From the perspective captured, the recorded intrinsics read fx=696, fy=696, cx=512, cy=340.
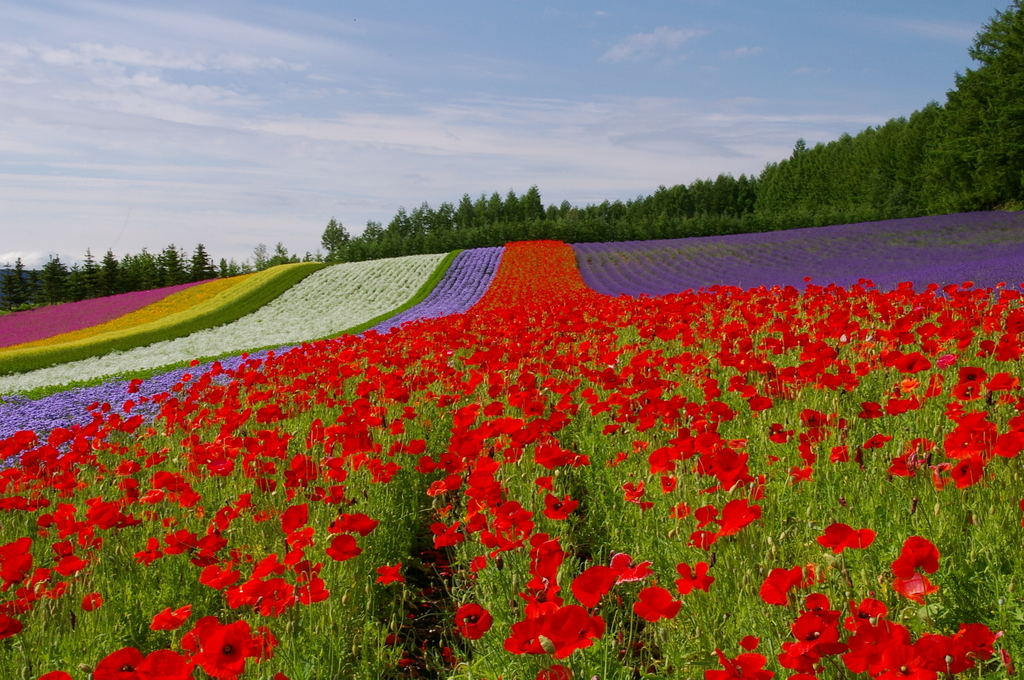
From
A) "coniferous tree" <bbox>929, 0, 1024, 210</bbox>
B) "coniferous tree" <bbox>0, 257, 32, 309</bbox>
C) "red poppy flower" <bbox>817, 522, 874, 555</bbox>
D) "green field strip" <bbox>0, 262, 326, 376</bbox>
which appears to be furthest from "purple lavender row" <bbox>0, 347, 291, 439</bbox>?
"coniferous tree" <bbox>0, 257, 32, 309</bbox>

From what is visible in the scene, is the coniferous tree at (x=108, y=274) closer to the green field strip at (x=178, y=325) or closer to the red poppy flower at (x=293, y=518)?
Answer: the green field strip at (x=178, y=325)

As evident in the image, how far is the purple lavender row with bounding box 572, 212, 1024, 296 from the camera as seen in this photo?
17.4 metres

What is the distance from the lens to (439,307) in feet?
84.4

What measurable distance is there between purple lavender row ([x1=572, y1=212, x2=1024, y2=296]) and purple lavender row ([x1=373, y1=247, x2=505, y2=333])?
4.63 meters

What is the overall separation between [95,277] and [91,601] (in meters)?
64.5

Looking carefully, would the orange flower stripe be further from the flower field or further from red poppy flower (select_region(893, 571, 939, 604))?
red poppy flower (select_region(893, 571, 939, 604))

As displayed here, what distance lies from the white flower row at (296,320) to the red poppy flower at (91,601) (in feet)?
40.9

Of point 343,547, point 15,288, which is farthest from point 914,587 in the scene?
point 15,288

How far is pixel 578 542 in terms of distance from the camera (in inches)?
167

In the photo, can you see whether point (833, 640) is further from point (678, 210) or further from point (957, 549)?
point (678, 210)

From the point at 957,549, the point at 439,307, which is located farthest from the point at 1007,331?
the point at 439,307

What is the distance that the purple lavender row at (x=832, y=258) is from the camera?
57.1 ft

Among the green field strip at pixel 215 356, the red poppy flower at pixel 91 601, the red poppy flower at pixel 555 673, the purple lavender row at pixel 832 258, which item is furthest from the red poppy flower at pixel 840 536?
the purple lavender row at pixel 832 258

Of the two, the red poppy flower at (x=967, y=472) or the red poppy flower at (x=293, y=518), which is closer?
the red poppy flower at (x=967, y=472)
